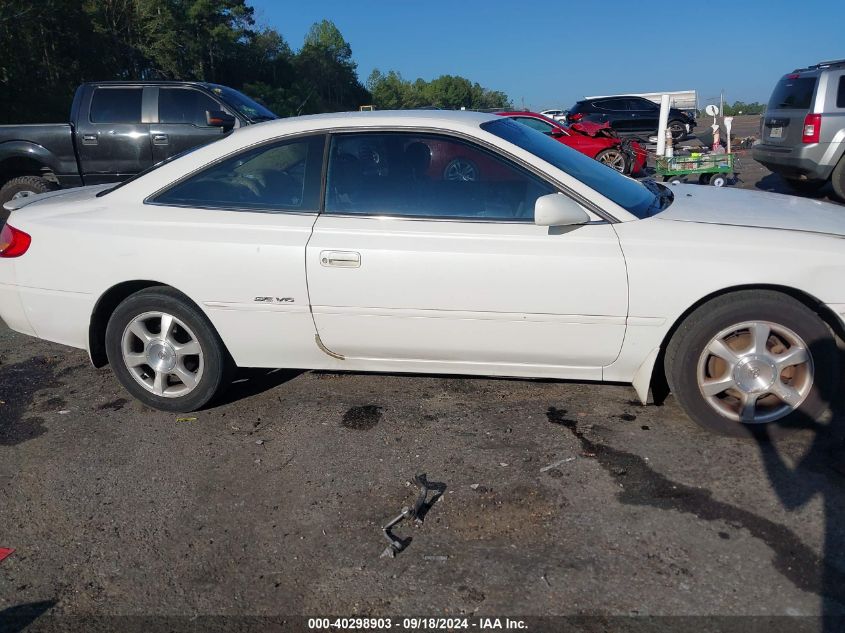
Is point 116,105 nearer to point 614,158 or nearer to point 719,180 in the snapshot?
point 614,158

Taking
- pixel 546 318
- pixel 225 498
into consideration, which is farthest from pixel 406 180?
pixel 225 498

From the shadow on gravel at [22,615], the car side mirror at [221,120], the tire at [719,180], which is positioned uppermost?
the car side mirror at [221,120]

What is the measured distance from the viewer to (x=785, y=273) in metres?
3.20

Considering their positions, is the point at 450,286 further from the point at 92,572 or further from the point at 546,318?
the point at 92,572

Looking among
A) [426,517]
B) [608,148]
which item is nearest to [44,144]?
[426,517]

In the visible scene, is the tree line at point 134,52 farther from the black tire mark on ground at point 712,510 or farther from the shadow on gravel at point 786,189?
the black tire mark on ground at point 712,510

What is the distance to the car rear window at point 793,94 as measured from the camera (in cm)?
917

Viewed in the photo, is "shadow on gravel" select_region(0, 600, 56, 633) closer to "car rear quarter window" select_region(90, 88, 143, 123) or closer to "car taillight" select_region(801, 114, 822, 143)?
"car rear quarter window" select_region(90, 88, 143, 123)

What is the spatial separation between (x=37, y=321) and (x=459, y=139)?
8.83 ft

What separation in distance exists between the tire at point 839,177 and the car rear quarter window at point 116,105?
9.18 m

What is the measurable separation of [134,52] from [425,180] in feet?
137

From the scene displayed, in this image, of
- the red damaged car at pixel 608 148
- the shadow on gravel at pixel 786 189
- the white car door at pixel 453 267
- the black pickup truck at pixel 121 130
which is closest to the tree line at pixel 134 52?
the red damaged car at pixel 608 148

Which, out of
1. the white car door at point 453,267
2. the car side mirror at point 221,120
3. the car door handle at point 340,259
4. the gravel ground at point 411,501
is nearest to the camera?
the gravel ground at point 411,501

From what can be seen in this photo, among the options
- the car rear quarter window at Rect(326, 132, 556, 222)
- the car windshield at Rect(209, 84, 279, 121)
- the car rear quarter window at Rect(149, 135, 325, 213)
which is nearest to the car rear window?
the car windshield at Rect(209, 84, 279, 121)
